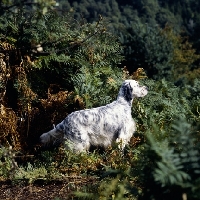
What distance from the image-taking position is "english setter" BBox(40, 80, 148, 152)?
7.25 meters

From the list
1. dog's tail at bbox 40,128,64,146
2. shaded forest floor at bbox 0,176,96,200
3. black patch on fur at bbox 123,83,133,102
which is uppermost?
black patch on fur at bbox 123,83,133,102

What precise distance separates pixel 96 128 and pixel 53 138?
27.1 inches

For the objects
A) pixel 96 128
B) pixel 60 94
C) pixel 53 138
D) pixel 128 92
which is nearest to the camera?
pixel 96 128

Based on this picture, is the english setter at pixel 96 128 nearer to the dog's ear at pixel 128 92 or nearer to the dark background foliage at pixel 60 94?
the dog's ear at pixel 128 92

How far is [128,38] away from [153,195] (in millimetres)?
17842

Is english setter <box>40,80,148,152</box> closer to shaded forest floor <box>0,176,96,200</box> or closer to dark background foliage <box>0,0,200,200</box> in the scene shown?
dark background foliage <box>0,0,200,200</box>

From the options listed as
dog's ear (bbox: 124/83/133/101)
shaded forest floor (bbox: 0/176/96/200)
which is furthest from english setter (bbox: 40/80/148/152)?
shaded forest floor (bbox: 0/176/96/200)

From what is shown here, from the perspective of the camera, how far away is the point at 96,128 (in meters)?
7.32

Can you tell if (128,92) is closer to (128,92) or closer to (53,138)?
(128,92)

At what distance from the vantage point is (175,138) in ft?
13.1

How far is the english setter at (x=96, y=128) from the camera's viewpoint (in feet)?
23.8

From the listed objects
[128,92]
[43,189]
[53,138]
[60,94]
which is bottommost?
[43,189]

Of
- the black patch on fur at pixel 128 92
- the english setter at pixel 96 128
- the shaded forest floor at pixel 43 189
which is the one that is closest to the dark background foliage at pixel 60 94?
the shaded forest floor at pixel 43 189

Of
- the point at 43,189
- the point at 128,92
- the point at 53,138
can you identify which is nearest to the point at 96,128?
the point at 53,138
